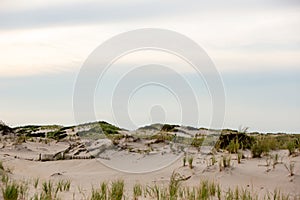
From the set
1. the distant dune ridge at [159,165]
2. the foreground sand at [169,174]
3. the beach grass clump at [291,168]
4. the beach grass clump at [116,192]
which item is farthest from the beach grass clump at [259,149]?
the beach grass clump at [116,192]

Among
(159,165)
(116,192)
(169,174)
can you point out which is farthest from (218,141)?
(116,192)

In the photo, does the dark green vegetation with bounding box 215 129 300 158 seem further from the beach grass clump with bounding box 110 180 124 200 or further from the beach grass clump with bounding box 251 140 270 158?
the beach grass clump with bounding box 110 180 124 200

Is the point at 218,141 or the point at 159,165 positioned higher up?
the point at 218,141

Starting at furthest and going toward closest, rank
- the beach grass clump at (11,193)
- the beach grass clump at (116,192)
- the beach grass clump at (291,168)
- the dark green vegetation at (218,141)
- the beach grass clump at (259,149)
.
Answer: the dark green vegetation at (218,141)
the beach grass clump at (259,149)
the beach grass clump at (291,168)
the beach grass clump at (116,192)
the beach grass clump at (11,193)

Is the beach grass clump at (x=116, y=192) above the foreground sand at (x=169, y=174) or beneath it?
beneath

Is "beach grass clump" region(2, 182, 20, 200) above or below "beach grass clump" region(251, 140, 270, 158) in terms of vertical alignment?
below

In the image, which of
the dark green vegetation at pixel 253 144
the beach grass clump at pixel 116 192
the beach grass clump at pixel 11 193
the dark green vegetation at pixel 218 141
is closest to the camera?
the beach grass clump at pixel 11 193

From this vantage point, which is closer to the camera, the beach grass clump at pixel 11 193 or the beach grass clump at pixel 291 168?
the beach grass clump at pixel 11 193

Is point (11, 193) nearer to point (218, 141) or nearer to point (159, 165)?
point (159, 165)

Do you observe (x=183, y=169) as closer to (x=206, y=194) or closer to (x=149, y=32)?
(x=206, y=194)

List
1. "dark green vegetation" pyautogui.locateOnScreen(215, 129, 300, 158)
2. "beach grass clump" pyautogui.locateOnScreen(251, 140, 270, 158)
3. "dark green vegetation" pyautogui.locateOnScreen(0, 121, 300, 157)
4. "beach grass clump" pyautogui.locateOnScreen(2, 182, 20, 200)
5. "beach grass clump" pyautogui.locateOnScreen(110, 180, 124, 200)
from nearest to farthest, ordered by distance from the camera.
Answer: "beach grass clump" pyautogui.locateOnScreen(2, 182, 20, 200), "beach grass clump" pyautogui.locateOnScreen(110, 180, 124, 200), "beach grass clump" pyautogui.locateOnScreen(251, 140, 270, 158), "dark green vegetation" pyautogui.locateOnScreen(215, 129, 300, 158), "dark green vegetation" pyautogui.locateOnScreen(0, 121, 300, 157)

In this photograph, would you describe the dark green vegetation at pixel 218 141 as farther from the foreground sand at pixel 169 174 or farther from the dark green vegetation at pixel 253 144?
the foreground sand at pixel 169 174

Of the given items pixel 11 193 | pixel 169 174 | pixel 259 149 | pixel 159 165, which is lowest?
pixel 11 193

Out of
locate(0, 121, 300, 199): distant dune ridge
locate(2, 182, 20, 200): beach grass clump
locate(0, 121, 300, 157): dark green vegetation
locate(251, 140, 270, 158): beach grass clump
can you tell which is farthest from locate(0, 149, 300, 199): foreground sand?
locate(2, 182, 20, 200): beach grass clump
